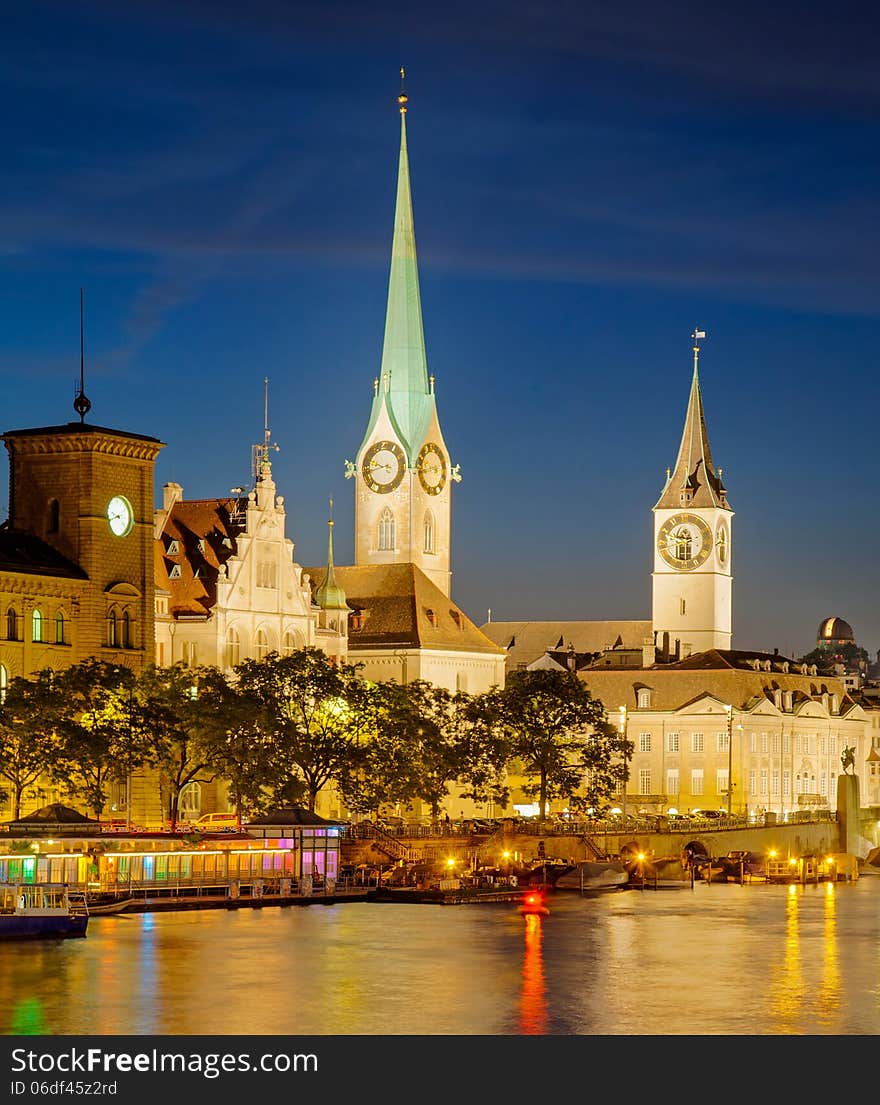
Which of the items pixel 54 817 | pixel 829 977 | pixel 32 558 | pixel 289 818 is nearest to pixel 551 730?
pixel 289 818

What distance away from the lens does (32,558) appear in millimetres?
143625

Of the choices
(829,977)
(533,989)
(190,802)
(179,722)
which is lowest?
(829,977)

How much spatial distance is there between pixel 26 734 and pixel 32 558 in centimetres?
1780

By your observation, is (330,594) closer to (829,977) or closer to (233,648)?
(233,648)

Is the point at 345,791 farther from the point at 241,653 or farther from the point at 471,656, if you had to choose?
the point at 471,656

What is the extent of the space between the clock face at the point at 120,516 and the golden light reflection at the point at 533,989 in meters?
40.4

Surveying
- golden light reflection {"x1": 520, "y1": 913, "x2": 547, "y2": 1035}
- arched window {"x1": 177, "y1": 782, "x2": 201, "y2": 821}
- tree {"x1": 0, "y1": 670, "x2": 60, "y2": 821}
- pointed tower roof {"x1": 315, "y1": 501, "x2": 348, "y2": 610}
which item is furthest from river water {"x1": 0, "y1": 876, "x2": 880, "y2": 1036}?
pointed tower roof {"x1": 315, "y1": 501, "x2": 348, "y2": 610}

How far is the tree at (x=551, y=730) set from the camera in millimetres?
169625

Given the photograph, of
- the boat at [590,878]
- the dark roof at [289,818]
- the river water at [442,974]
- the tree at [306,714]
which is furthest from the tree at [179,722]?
the boat at [590,878]

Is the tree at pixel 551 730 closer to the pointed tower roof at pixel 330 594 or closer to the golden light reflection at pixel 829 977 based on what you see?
the pointed tower roof at pixel 330 594

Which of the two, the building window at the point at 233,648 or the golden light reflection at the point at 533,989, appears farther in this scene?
the building window at the point at 233,648

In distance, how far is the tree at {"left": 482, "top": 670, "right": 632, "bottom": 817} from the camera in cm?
16962
